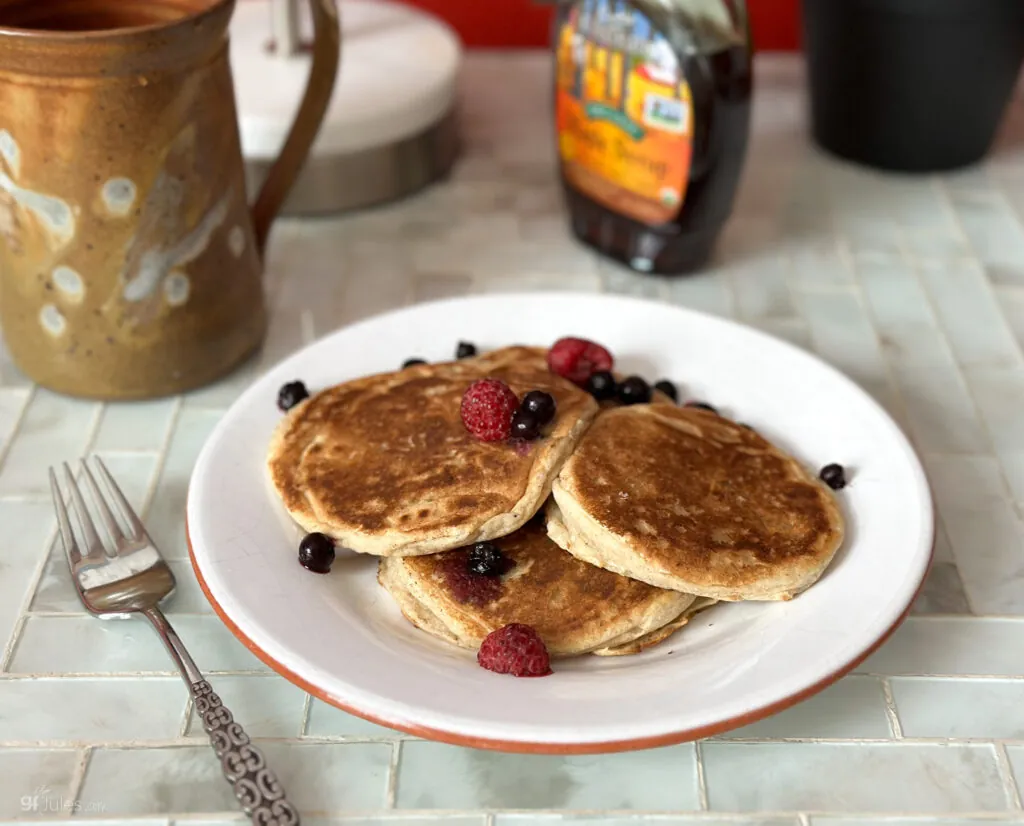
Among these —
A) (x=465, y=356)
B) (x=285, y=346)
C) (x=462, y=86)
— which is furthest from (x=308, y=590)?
(x=462, y=86)

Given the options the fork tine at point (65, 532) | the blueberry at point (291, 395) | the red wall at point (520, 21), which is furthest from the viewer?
the red wall at point (520, 21)

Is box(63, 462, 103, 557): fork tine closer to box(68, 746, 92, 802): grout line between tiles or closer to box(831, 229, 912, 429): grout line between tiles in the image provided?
box(68, 746, 92, 802): grout line between tiles

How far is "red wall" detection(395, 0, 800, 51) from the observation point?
2.18m

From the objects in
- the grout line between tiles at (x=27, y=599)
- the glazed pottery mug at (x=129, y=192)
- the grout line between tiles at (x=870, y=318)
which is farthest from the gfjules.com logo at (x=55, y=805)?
the grout line between tiles at (x=870, y=318)

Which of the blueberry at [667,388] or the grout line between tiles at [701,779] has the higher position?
the blueberry at [667,388]

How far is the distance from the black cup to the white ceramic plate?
2.27 feet

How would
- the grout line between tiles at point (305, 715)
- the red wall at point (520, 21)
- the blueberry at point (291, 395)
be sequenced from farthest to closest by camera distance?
1. the red wall at point (520, 21)
2. the blueberry at point (291, 395)
3. the grout line between tiles at point (305, 715)

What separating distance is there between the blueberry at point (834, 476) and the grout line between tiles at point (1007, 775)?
0.26 m

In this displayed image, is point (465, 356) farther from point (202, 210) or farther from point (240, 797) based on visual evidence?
point (240, 797)

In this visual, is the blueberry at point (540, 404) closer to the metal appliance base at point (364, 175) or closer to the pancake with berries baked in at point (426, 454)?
the pancake with berries baked in at point (426, 454)

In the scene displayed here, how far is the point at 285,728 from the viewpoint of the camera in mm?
900

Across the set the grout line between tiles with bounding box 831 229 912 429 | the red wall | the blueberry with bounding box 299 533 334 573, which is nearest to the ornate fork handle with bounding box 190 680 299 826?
the blueberry with bounding box 299 533 334 573

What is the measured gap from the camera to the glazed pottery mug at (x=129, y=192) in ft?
3.45

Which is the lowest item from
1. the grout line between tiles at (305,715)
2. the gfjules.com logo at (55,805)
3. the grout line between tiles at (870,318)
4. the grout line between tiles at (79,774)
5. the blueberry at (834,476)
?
the grout line between tiles at (870,318)
